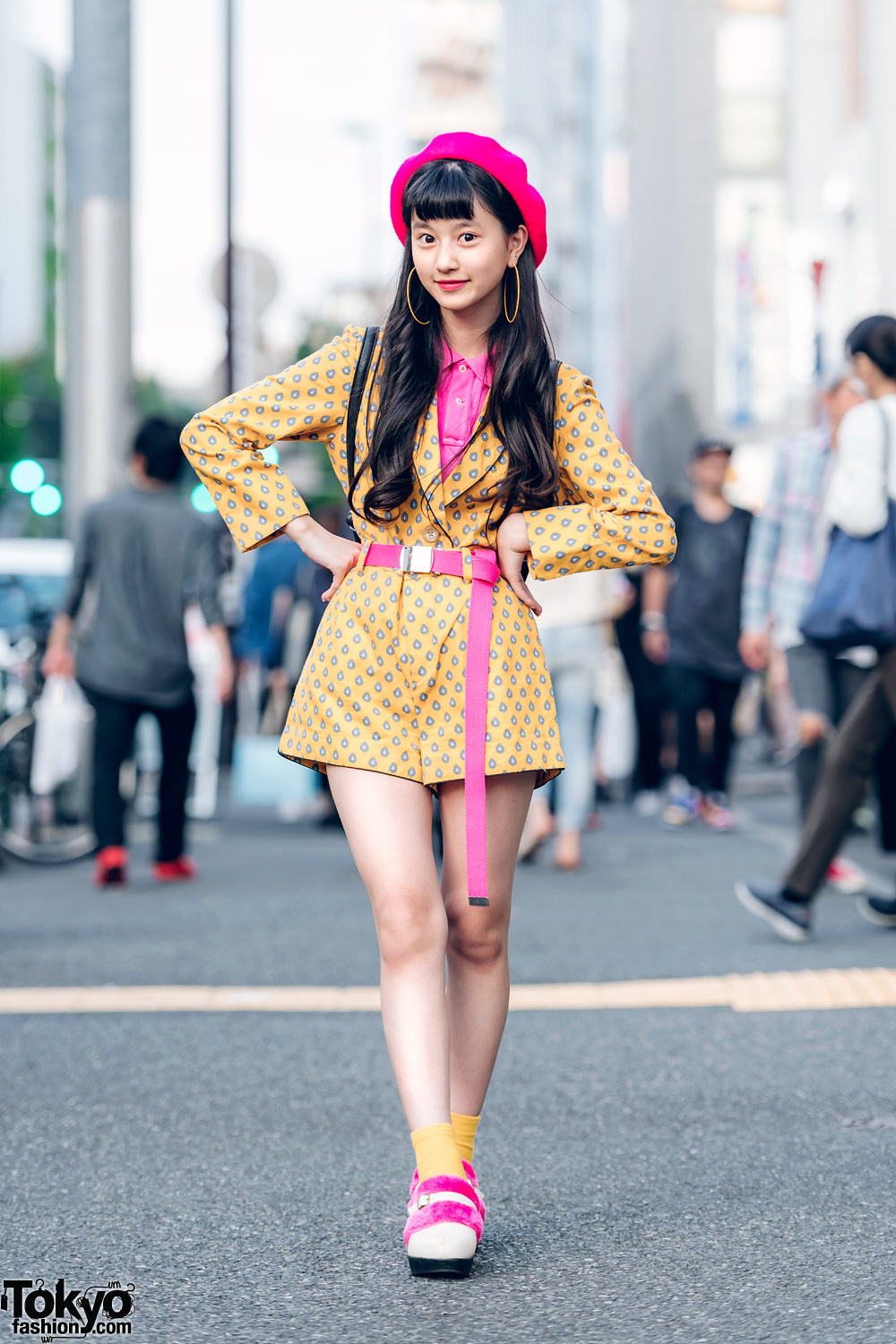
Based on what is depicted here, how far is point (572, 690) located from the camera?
8055 mm

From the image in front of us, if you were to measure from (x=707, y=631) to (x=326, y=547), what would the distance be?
7.29 metres

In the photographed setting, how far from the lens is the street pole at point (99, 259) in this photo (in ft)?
33.6

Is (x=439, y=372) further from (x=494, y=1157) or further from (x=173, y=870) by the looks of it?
(x=173, y=870)

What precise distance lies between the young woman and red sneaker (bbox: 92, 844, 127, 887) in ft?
16.1

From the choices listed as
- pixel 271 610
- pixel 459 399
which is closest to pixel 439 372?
pixel 459 399

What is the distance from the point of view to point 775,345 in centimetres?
3947

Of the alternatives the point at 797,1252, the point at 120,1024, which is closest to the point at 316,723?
the point at 797,1252

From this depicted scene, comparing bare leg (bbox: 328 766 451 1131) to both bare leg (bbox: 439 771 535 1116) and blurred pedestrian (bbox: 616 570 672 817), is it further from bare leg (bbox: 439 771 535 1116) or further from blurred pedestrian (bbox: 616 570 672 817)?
blurred pedestrian (bbox: 616 570 672 817)

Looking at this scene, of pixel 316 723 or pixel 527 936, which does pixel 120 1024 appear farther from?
pixel 316 723

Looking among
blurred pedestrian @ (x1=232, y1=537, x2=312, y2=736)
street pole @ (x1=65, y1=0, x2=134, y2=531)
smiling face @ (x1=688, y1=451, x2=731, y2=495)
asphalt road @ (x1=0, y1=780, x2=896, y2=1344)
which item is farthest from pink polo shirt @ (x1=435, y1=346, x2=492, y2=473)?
blurred pedestrian @ (x1=232, y1=537, x2=312, y2=736)

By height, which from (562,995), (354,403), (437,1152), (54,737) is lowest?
(54,737)

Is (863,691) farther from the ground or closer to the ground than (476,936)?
closer to the ground

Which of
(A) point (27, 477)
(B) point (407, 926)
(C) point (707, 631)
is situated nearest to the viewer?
(B) point (407, 926)

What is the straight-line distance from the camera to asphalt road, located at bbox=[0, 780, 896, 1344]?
8.99 feet
